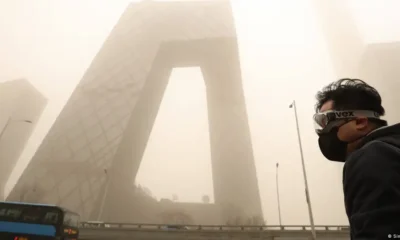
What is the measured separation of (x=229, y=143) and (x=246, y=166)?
27.3 feet

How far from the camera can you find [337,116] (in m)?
2.01

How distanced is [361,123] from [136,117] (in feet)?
231

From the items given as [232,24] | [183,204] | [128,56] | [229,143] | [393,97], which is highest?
[232,24]

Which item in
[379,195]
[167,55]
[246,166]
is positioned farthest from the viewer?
[167,55]

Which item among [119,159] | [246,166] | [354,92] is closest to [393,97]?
[246,166]

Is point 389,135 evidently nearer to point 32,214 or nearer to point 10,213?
point 32,214

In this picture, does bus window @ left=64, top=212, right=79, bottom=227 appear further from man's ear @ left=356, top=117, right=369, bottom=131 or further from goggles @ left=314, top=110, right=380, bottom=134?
man's ear @ left=356, top=117, right=369, bottom=131

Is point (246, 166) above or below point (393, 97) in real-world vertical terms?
below

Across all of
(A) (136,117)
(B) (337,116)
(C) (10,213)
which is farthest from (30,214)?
(A) (136,117)

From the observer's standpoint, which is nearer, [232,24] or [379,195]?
[379,195]

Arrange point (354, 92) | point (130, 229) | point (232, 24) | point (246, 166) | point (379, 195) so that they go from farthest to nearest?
point (232, 24) < point (246, 166) < point (130, 229) < point (354, 92) < point (379, 195)

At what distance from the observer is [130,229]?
29.9 meters

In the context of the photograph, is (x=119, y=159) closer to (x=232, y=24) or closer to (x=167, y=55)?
(x=167, y=55)

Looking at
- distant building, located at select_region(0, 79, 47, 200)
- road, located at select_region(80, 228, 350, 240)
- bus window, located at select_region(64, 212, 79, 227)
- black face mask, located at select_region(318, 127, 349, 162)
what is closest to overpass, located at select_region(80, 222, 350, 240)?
road, located at select_region(80, 228, 350, 240)
